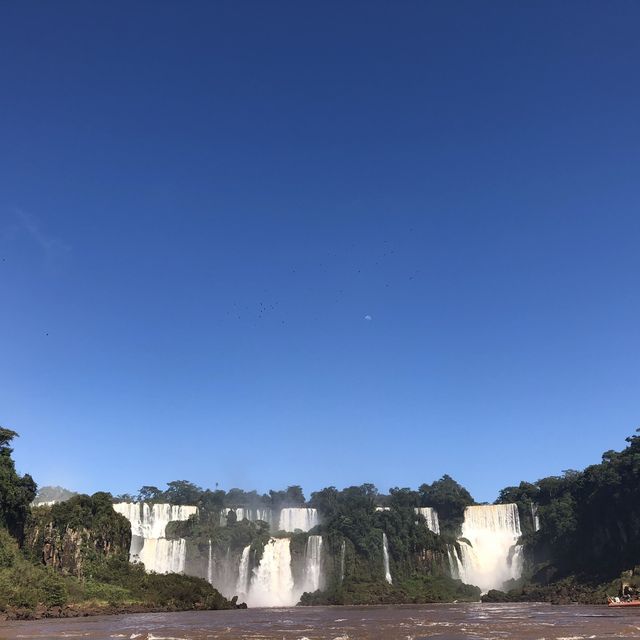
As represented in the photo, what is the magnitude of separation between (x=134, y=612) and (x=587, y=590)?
42605mm

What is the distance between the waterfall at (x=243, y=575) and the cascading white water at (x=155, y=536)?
6753mm

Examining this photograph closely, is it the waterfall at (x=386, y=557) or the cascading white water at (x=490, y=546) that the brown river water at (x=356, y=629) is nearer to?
the waterfall at (x=386, y=557)

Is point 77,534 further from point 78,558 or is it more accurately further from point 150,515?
point 150,515

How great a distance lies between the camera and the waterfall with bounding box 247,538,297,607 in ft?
250

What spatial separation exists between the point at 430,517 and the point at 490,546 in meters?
8.76

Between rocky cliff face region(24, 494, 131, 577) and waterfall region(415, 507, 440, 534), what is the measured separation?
41.3 m

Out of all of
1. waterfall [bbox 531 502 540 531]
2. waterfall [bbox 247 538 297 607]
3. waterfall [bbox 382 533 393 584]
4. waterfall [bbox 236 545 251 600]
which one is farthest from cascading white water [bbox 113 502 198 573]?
waterfall [bbox 531 502 540 531]

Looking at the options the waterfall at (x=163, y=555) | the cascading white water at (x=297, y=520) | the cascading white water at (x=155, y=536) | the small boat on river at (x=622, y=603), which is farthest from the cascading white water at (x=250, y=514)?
the small boat on river at (x=622, y=603)

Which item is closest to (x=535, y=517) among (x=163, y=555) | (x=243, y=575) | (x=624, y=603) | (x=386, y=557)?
(x=386, y=557)

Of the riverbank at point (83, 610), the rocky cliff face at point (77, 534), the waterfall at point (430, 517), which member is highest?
the waterfall at point (430, 517)

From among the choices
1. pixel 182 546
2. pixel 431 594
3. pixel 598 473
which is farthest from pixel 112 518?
pixel 598 473

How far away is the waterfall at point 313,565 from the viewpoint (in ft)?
258

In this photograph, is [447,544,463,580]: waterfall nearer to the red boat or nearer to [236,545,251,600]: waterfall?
[236,545,251,600]: waterfall

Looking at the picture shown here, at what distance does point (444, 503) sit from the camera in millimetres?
92062
